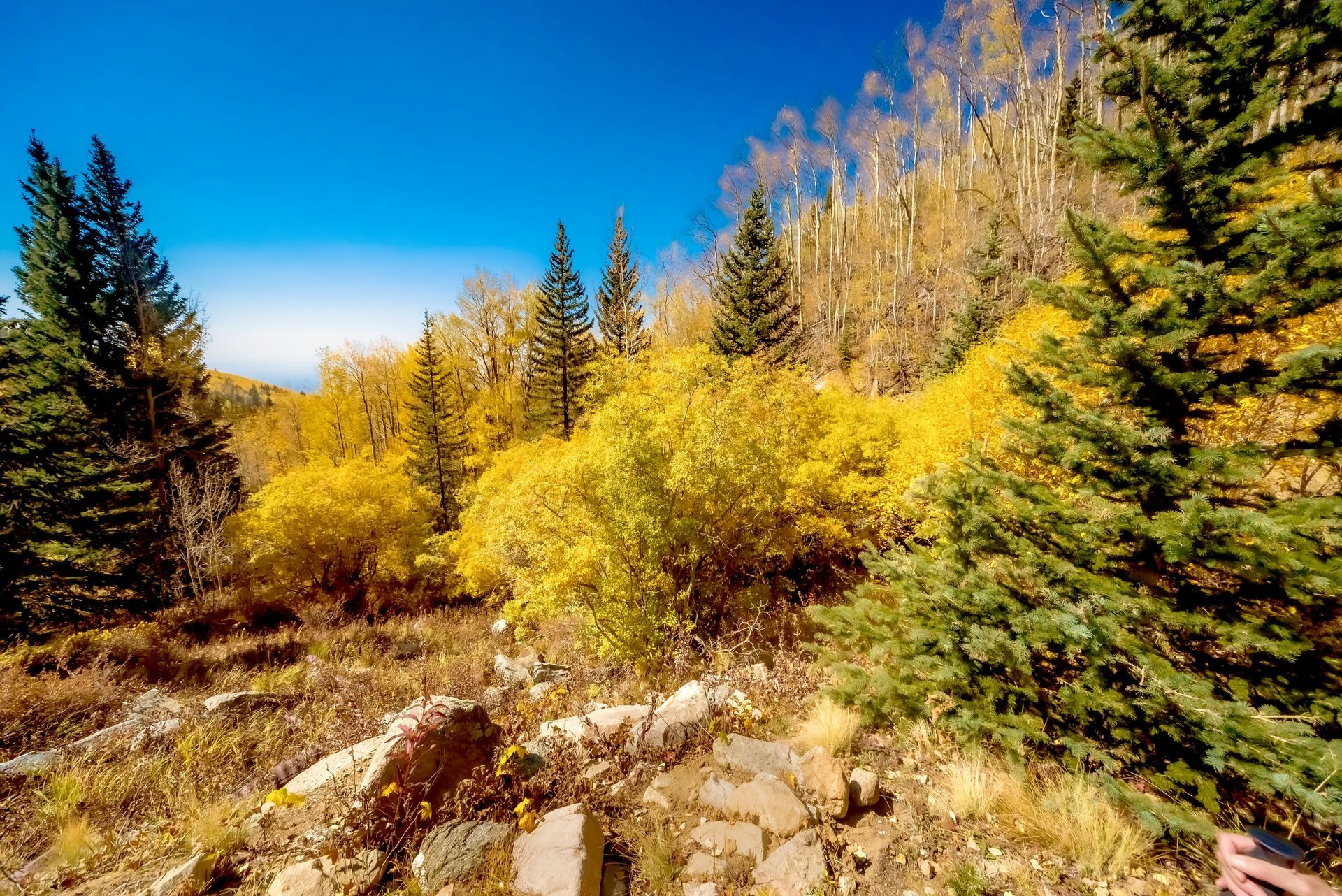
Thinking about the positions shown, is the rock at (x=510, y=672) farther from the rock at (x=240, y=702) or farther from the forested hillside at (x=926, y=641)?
the rock at (x=240, y=702)

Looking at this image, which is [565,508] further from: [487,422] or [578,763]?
[487,422]

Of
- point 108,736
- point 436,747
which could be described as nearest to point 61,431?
point 108,736

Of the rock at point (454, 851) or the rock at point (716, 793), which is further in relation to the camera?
the rock at point (716, 793)

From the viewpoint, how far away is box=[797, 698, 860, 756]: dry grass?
167 inches

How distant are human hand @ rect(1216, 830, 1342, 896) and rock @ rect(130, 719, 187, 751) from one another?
9677mm

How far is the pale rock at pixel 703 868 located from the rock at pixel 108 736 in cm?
723

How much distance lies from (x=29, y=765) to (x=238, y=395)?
104m

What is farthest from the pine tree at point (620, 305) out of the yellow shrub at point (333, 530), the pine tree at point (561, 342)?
the yellow shrub at point (333, 530)

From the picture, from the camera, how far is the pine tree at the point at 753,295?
24141 mm

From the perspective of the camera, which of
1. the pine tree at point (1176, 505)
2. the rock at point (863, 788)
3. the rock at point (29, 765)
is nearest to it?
the pine tree at point (1176, 505)

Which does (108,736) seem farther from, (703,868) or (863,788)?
(863,788)

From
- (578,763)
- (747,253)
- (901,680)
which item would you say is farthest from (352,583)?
(747,253)

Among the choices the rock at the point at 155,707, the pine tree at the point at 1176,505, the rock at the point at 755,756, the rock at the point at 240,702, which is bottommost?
the rock at the point at 240,702

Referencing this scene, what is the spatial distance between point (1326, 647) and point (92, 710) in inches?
564
